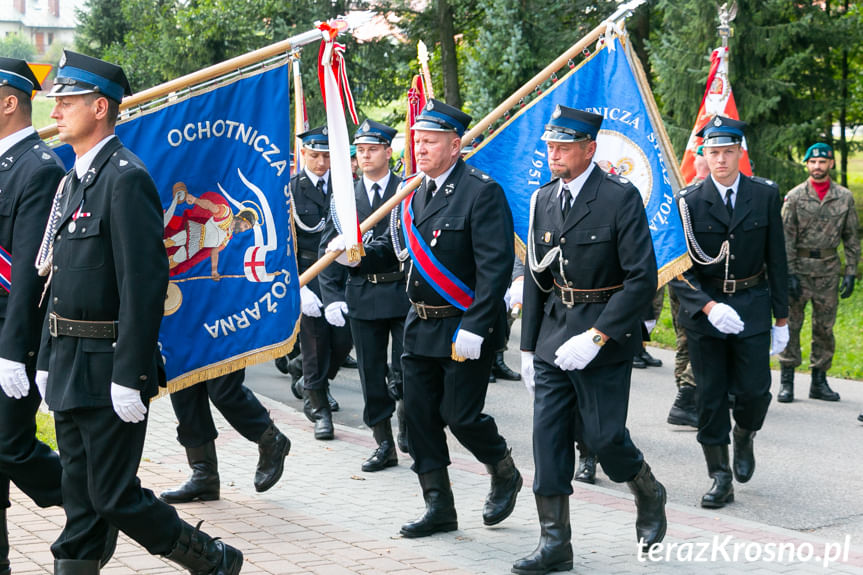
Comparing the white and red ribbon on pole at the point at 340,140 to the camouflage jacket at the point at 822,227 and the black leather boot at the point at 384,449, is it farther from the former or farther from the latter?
the camouflage jacket at the point at 822,227

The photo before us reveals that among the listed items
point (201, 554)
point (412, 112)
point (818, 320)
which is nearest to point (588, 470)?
point (412, 112)

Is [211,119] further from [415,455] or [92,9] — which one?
[92,9]

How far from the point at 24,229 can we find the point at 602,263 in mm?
2634

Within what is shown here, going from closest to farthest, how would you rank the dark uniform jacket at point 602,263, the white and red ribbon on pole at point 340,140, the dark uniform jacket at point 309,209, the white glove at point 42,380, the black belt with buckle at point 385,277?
1. the white glove at point 42,380
2. the dark uniform jacket at point 602,263
3. the white and red ribbon on pole at point 340,140
4. the black belt with buckle at point 385,277
5. the dark uniform jacket at point 309,209

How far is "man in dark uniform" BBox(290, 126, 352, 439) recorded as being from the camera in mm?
8898

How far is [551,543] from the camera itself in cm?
543

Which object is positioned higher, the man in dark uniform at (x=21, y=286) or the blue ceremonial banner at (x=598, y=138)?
the blue ceremonial banner at (x=598, y=138)

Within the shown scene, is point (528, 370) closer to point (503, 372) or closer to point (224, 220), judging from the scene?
point (224, 220)

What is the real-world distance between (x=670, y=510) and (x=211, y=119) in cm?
333

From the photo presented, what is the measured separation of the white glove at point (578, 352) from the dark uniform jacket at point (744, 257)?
1.75m

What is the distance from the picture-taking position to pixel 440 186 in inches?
247

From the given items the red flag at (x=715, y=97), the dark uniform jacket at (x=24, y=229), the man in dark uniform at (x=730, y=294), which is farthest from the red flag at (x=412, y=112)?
the red flag at (x=715, y=97)

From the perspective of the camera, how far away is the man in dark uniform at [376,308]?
7.79 m

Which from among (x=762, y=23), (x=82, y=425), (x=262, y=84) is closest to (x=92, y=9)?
(x=762, y=23)
